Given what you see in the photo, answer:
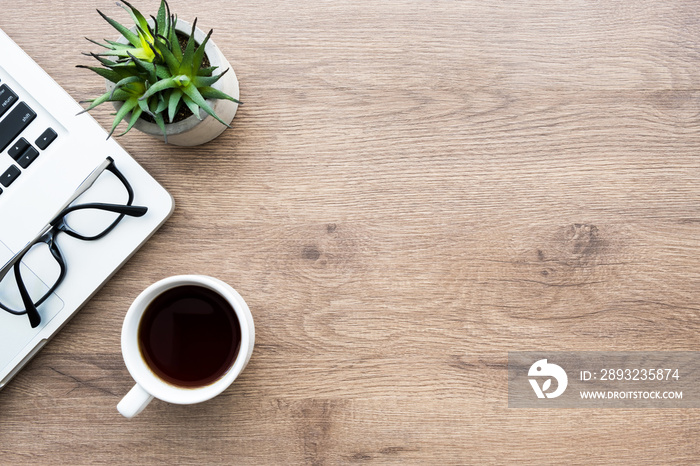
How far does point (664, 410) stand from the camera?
2.20ft

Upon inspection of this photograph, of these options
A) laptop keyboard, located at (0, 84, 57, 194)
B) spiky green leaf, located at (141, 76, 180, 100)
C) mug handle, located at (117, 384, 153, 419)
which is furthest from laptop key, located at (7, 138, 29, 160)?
mug handle, located at (117, 384, 153, 419)

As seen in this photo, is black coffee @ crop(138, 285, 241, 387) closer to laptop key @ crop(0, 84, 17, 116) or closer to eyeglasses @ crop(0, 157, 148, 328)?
eyeglasses @ crop(0, 157, 148, 328)

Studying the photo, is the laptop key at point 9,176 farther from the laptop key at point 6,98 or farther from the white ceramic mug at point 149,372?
the white ceramic mug at point 149,372

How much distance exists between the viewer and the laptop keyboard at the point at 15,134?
636 mm

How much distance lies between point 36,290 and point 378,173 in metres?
0.44

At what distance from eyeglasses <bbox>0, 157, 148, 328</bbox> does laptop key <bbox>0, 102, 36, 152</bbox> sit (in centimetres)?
9

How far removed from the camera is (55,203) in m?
0.66

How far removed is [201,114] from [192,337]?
0.27m

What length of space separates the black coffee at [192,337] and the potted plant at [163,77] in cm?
20

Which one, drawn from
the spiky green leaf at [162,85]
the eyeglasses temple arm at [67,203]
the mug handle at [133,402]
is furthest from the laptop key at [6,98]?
the mug handle at [133,402]

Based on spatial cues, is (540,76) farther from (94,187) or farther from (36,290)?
(36,290)

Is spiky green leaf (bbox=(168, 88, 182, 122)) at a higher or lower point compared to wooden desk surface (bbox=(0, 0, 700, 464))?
higher

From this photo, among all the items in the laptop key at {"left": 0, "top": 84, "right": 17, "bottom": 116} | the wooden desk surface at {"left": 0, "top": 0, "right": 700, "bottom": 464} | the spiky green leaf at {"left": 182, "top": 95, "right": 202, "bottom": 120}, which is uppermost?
the laptop key at {"left": 0, "top": 84, "right": 17, "bottom": 116}

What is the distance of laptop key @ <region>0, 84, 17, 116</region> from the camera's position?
0.64 meters
